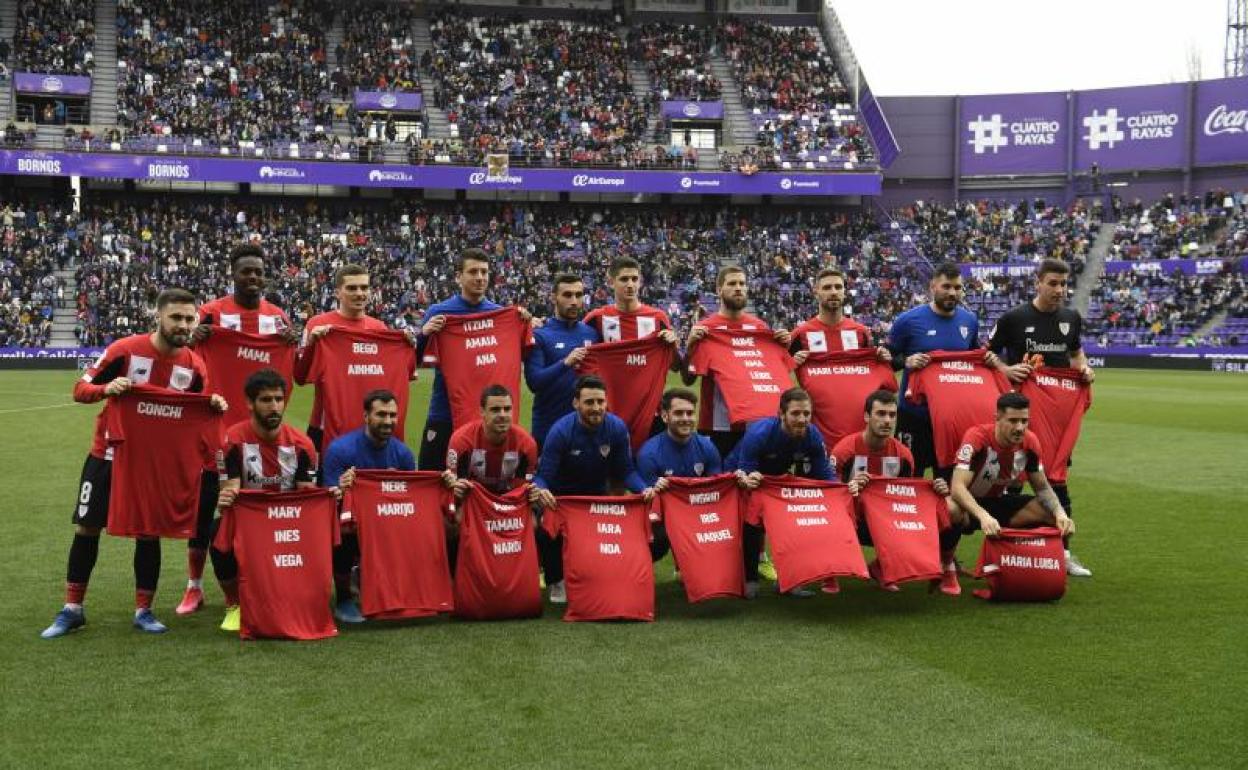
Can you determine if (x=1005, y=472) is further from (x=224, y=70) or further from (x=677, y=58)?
(x=677, y=58)

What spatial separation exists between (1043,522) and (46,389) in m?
27.3

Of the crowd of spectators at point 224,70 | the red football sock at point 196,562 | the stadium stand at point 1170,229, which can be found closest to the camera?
the red football sock at point 196,562

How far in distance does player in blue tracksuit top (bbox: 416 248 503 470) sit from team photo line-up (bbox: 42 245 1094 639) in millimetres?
22

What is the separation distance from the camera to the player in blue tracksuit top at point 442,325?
838 centimetres

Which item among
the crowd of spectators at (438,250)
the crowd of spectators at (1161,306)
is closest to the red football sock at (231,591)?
the crowd of spectators at (438,250)

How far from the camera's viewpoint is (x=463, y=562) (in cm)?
707

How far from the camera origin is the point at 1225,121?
166 ft

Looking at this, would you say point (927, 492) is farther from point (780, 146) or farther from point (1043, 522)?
point (780, 146)

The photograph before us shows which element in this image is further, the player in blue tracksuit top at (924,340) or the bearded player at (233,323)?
the player in blue tracksuit top at (924,340)

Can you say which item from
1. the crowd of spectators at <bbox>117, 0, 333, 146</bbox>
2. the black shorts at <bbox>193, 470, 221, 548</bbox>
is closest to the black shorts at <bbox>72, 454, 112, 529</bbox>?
the black shorts at <bbox>193, 470, 221, 548</bbox>

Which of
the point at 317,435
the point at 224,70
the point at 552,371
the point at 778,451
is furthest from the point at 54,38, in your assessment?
the point at 778,451

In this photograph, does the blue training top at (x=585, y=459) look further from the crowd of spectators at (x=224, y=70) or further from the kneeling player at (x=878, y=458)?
the crowd of spectators at (x=224, y=70)

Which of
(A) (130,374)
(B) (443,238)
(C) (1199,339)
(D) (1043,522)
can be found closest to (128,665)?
(A) (130,374)

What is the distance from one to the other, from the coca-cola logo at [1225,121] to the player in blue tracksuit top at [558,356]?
5110cm
